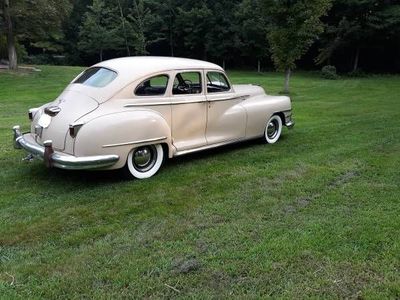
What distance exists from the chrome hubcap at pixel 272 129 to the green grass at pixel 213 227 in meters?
→ 0.71

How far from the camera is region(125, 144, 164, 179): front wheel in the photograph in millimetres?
5900

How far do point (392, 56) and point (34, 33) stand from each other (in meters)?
24.0

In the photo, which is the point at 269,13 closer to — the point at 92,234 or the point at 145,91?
the point at 145,91

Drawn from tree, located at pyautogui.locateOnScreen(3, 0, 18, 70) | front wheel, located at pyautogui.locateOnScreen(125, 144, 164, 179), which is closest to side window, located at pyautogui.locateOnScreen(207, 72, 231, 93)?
front wheel, located at pyautogui.locateOnScreen(125, 144, 164, 179)

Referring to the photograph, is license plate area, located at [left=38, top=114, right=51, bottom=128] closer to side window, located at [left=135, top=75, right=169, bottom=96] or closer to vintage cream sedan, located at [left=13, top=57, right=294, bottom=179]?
Result: vintage cream sedan, located at [left=13, top=57, right=294, bottom=179]

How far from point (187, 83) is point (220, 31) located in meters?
36.7

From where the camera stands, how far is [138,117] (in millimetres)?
5773

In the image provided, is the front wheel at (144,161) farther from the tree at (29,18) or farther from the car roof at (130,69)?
the tree at (29,18)

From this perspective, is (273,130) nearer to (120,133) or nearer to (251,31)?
(120,133)

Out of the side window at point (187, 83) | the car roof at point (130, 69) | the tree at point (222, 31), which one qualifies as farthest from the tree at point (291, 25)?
the tree at point (222, 31)

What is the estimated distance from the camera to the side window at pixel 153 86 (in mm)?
6117

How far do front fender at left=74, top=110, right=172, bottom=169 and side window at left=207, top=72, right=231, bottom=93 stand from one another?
4.35 feet

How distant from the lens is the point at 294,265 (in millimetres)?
3637

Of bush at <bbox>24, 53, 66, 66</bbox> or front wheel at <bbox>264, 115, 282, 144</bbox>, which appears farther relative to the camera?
bush at <bbox>24, 53, 66, 66</bbox>
